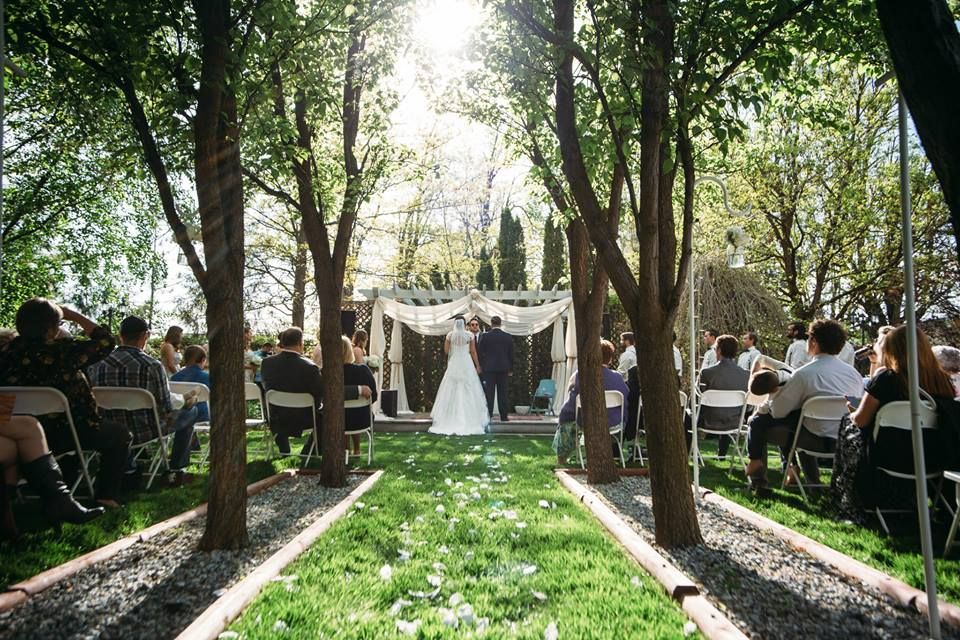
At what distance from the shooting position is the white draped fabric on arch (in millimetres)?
14359

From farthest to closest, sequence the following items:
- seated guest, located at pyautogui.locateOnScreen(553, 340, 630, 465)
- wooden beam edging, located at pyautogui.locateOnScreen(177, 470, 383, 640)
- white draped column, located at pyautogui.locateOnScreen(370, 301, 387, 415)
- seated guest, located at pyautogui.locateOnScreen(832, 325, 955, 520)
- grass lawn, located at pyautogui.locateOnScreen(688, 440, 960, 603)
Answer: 1. white draped column, located at pyautogui.locateOnScreen(370, 301, 387, 415)
2. seated guest, located at pyautogui.locateOnScreen(553, 340, 630, 465)
3. seated guest, located at pyautogui.locateOnScreen(832, 325, 955, 520)
4. grass lawn, located at pyautogui.locateOnScreen(688, 440, 960, 603)
5. wooden beam edging, located at pyautogui.locateOnScreen(177, 470, 383, 640)

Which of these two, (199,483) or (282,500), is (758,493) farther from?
(199,483)

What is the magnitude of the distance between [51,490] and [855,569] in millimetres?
4785

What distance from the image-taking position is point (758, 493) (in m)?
5.56

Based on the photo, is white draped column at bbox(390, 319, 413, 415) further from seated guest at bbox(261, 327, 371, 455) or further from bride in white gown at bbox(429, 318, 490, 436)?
seated guest at bbox(261, 327, 371, 455)

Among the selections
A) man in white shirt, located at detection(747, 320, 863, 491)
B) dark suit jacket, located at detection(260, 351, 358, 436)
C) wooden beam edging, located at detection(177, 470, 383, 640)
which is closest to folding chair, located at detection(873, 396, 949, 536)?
man in white shirt, located at detection(747, 320, 863, 491)

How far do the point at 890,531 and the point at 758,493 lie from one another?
4.51 ft

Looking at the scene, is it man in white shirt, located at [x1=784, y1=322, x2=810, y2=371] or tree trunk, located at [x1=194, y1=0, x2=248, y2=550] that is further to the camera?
man in white shirt, located at [x1=784, y1=322, x2=810, y2=371]

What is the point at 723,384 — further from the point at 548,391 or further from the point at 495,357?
the point at 548,391

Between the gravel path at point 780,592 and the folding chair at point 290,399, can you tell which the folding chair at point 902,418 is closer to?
the gravel path at point 780,592

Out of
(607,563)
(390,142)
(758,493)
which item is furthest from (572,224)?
(607,563)

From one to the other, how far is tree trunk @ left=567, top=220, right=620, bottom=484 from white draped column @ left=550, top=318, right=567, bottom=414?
808 cm

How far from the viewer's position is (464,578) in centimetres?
A: 321

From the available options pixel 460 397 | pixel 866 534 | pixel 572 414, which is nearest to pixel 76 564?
pixel 866 534
